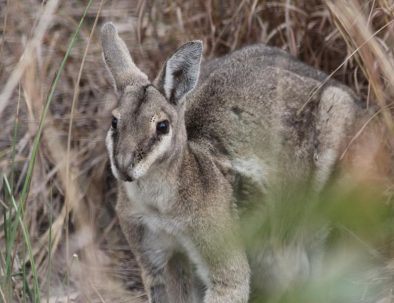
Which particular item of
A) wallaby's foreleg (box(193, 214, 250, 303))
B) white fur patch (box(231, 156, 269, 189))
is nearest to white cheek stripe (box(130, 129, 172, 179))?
wallaby's foreleg (box(193, 214, 250, 303))

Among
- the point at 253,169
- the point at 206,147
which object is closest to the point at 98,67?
the point at 206,147

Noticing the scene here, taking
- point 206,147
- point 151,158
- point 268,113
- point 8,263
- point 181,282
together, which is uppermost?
point 151,158

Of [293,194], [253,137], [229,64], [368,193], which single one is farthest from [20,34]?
[368,193]

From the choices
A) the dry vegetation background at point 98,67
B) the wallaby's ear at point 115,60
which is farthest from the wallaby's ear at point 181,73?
the dry vegetation background at point 98,67

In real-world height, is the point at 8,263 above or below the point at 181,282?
above

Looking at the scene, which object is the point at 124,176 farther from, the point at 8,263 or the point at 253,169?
the point at 253,169

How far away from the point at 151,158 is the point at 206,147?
0.80m

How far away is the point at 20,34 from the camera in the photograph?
467cm

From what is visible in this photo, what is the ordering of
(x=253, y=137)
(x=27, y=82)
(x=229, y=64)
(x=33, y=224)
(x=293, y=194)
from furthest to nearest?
(x=33, y=224) < (x=229, y=64) < (x=253, y=137) < (x=293, y=194) < (x=27, y=82)

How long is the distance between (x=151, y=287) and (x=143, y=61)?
174 centimetres

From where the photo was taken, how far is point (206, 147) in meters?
3.65

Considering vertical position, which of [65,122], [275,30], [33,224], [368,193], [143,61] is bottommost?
[33,224]

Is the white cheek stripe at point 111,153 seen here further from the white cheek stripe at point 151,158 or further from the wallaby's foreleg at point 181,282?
the wallaby's foreleg at point 181,282

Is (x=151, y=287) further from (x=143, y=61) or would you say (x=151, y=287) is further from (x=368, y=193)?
(x=368, y=193)
